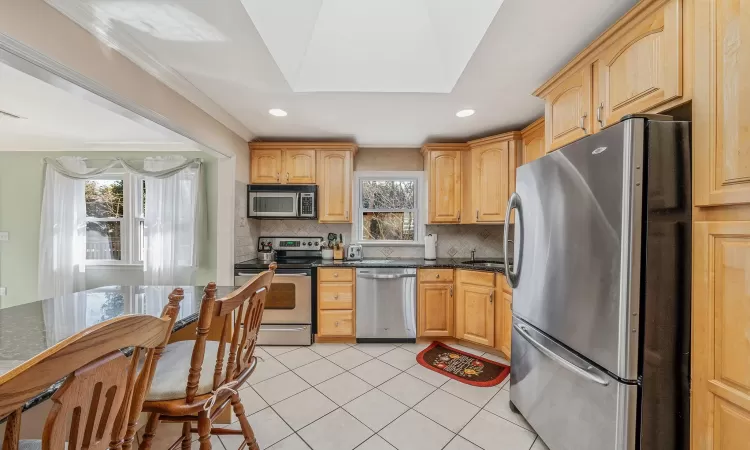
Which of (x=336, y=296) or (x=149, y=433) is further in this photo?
(x=336, y=296)

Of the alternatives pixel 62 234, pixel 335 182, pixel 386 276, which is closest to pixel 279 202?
pixel 335 182

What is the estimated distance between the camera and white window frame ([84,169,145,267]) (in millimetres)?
3756

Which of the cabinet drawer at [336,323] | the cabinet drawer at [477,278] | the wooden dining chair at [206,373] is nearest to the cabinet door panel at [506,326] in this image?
the cabinet drawer at [477,278]

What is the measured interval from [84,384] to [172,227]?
3.55 meters

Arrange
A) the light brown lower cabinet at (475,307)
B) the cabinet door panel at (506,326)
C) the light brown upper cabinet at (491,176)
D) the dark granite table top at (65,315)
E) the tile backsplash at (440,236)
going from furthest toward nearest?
1. the tile backsplash at (440,236)
2. the light brown upper cabinet at (491,176)
3. the light brown lower cabinet at (475,307)
4. the cabinet door panel at (506,326)
5. the dark granite table top at (65,315)

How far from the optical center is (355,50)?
194 centimetres

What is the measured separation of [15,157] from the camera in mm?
3678

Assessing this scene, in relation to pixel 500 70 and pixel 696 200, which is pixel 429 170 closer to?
pixel 500 70

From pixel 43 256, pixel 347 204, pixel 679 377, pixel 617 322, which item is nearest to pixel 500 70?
pixel 617 322

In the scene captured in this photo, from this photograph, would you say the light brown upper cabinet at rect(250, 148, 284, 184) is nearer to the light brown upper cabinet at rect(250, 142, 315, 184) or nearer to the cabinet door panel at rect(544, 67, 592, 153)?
the light brown upper cabinet at rect(250, 142, 315, 184)

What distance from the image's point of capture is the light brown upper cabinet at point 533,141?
257cm

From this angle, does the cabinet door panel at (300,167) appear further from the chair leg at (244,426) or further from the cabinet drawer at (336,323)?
the chair leg at (244,426)

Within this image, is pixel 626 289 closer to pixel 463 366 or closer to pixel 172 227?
pixel 463 366

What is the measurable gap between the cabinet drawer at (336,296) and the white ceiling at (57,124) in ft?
6.53
